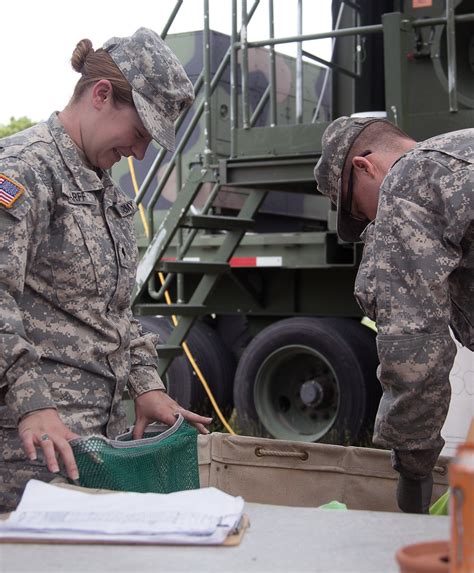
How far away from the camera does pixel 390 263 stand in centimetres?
242

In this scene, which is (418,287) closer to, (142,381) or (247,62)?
(142,381)

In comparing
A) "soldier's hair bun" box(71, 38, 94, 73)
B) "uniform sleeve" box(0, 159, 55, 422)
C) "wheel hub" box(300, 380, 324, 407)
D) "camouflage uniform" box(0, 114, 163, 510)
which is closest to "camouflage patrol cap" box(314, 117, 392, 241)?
"camouflage uniform" box(0, 114, 163, 510)

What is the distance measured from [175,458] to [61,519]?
765 millimetres

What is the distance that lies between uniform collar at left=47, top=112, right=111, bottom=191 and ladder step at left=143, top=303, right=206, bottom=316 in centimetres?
376

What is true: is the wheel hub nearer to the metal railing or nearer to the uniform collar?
the metal railing

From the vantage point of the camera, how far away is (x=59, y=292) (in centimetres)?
239

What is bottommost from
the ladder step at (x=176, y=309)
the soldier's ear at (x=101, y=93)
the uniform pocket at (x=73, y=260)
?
the ladder step at (x=176, y=309)

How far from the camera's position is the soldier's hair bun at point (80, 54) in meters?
2.51

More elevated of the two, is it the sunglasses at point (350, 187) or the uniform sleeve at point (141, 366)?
the sunglasses at point (350, 187)

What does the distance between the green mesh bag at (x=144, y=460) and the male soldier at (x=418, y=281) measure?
0.49 meters

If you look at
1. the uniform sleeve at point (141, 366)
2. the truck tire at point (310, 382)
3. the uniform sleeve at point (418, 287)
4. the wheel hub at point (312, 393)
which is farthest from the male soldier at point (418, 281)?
the wheel hub at point (312, 393)

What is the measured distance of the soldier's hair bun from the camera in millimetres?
2506

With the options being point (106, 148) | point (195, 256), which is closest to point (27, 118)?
point (195, 256)

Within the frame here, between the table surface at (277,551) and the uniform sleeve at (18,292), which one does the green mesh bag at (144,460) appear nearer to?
the uniform sleeve at (18,292)
